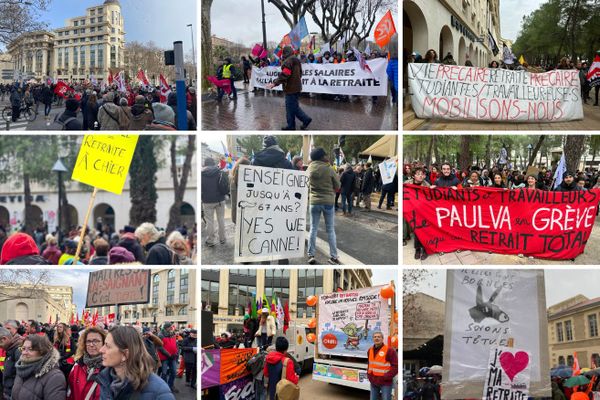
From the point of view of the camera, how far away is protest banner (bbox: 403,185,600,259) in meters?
5.61

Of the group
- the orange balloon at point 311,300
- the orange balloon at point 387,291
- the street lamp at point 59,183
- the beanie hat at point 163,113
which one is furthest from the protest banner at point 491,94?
the street lamp at point 59,183

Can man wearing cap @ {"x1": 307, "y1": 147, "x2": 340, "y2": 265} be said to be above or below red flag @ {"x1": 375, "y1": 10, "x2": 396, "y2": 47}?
below

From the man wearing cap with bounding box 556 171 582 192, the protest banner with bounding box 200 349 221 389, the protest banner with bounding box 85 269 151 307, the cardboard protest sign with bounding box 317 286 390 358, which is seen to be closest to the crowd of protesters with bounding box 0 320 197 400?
the protest banner with bounding box 200 349 221 389

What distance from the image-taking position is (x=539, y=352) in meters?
5.53

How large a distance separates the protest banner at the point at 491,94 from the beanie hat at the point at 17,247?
13.6 ft

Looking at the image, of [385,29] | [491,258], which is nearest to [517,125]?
[491,258]

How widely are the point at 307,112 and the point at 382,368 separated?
2.69 metres

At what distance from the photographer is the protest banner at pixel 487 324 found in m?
5.54

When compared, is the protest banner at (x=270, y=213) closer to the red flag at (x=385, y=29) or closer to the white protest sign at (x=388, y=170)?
the white protest sign at (x=388, y=170)

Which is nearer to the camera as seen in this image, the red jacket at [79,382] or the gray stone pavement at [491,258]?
the red jacket at [79,382]

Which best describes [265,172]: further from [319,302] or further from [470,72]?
[470,72]

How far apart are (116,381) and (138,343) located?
0.25 m

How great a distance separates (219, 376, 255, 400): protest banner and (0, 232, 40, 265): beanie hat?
92.2 inches

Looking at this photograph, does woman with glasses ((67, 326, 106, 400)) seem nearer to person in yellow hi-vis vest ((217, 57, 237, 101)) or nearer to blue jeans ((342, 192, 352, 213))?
blue jeans ((342, 192, 352, 213))
